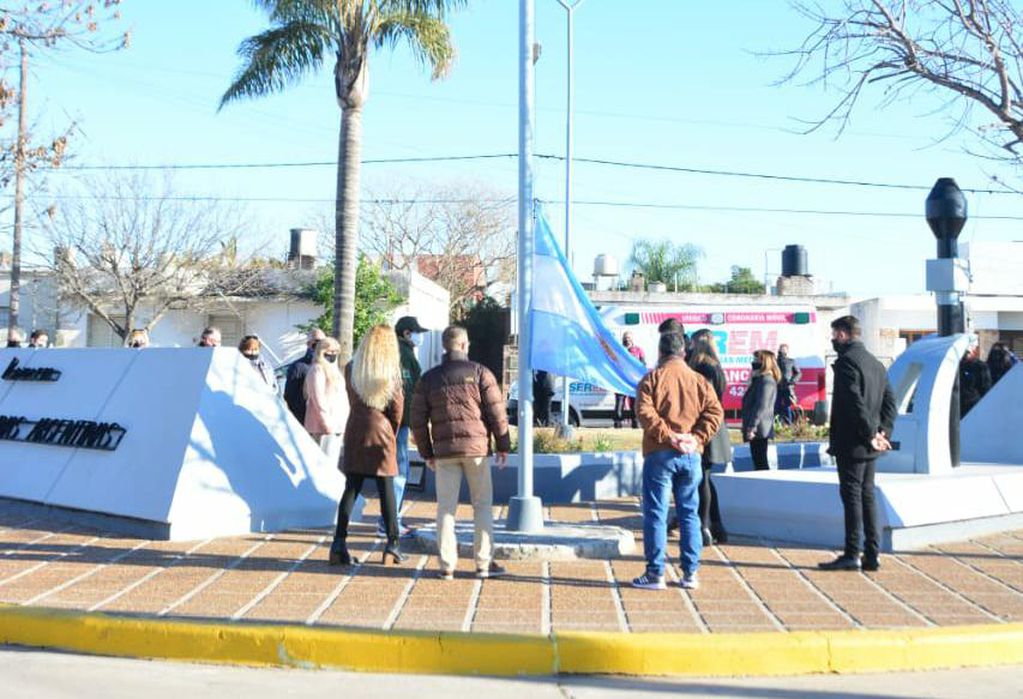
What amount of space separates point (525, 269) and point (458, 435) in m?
2.15

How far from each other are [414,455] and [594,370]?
3.56 meters

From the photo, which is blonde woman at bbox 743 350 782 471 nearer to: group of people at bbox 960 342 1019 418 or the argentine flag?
the argentine flag

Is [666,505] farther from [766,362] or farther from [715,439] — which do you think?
[766,362]

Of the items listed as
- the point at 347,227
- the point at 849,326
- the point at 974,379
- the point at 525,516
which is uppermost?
the point at 347,227

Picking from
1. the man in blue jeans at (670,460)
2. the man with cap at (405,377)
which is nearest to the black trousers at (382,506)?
the man with cap at (405,377)

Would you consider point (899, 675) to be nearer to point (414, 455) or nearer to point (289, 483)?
point (289, 483)

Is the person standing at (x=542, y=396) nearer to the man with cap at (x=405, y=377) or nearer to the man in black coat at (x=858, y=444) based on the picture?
the man with cap at (x=405, y=377)

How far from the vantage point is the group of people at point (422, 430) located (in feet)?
25.9

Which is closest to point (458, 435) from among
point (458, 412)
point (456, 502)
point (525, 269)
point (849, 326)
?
point (458, 412)

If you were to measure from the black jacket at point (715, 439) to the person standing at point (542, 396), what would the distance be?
34.3 ft

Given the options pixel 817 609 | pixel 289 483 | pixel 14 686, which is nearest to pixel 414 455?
pixel 289 483

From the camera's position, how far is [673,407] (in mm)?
7727

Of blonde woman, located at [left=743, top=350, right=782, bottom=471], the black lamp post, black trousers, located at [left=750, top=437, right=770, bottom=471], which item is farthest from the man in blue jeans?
the black lamp post

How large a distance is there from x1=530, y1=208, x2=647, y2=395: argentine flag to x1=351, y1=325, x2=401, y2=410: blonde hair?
180cm
